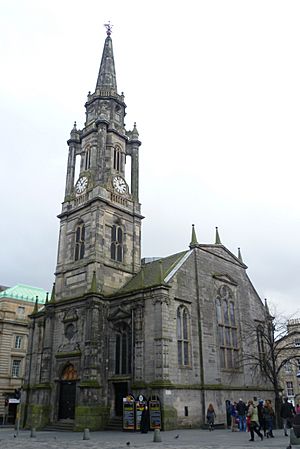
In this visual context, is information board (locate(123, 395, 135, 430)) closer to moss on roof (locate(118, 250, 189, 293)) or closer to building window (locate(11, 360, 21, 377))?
moss on roof (locate(118, 250, 189, 293))

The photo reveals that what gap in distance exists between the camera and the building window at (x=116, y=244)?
3788cm

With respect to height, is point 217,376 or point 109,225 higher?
point 109,225

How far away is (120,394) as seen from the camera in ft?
100

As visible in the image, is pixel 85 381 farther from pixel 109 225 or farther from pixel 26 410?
pixel 109 225

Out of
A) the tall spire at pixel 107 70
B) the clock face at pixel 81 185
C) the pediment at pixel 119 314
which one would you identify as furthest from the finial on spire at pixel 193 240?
the tall spire at pixel 107 70

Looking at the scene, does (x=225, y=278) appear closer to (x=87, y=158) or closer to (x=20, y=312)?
(x=87, y=158)

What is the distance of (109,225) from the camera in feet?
125

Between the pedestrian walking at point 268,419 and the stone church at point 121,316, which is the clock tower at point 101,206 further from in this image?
the pedestrian walking at point 268,419

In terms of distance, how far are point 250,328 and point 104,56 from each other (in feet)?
113

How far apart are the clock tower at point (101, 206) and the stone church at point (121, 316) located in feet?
0.39

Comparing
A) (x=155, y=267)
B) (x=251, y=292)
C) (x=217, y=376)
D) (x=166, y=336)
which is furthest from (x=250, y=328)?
(x=166, y=336)

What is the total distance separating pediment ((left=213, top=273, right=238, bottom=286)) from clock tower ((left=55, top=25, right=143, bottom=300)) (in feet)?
25.6

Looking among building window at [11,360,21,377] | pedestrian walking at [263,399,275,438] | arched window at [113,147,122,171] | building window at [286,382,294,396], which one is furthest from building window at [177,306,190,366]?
building window at [286,382,294,396]

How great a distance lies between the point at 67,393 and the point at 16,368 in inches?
955
